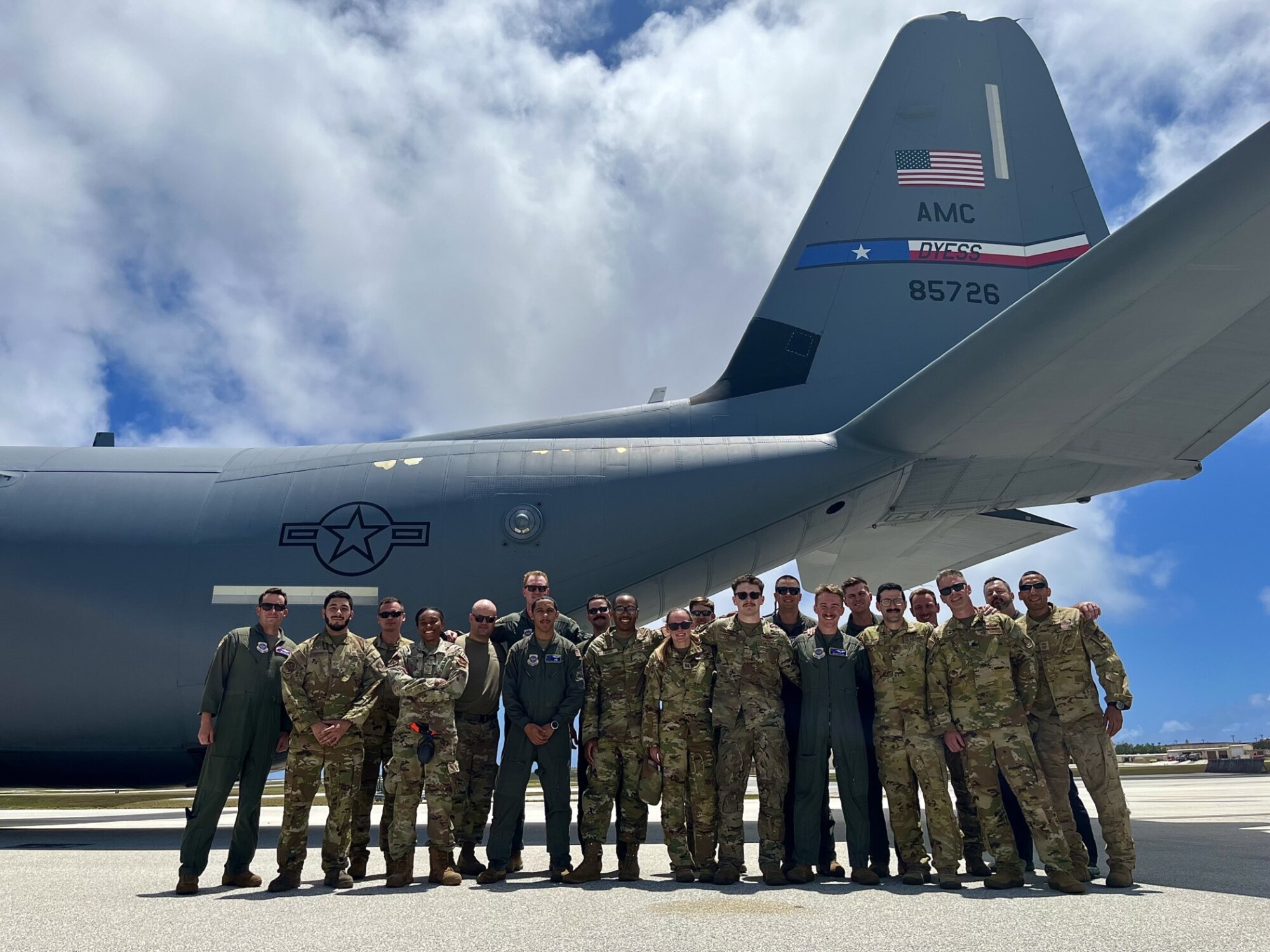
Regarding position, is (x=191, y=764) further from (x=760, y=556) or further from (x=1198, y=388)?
(x=1198, y=388)

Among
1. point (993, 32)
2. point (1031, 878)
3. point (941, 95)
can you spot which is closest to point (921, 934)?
point (1031, 878)

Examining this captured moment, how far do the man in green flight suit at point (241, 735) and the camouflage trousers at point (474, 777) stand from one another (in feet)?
3.91

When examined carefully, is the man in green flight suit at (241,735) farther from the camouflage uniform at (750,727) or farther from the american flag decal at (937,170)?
the american flag decal at (937,170)

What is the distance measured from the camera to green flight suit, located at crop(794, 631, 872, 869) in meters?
5.96

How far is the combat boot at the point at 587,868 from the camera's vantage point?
598 cm

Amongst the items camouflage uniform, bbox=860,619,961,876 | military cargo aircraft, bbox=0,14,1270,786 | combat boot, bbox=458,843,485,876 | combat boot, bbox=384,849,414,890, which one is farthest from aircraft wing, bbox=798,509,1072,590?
combat boot, bbox=384,849,414,890

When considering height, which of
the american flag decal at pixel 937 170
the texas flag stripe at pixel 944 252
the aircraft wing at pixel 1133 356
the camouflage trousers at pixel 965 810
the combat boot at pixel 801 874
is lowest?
the combat boot at pixel 801 874

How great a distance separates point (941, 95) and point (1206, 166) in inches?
257

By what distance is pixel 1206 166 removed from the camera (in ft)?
20.7

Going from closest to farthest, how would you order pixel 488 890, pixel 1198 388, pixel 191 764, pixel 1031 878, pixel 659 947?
pixel 659 947, pixel 488 890, pixel 1031 878, pixel 1198 388, pixel 191 764

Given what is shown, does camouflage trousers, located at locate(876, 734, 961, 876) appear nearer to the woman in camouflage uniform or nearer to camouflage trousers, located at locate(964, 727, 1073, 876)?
camouflage trousers, located at locate(964, 727, 1073, 876)

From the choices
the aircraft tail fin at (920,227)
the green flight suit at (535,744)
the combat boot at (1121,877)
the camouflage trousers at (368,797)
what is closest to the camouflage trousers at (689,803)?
the green flight suit at (535,744)

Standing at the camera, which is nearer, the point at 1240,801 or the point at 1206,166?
the point at 1206,166

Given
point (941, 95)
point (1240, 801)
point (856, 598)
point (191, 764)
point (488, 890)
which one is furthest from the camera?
point (1240, 801)
